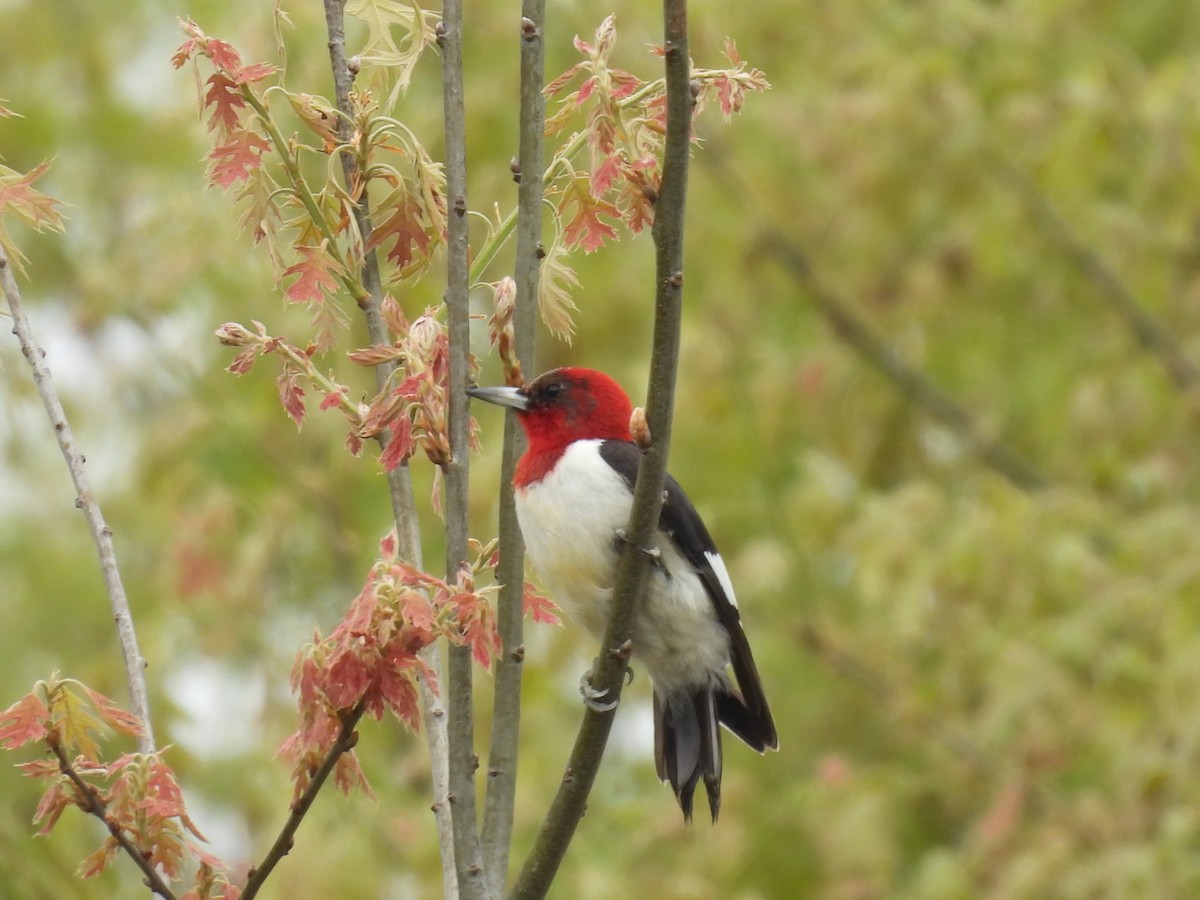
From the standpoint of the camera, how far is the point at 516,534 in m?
2.36

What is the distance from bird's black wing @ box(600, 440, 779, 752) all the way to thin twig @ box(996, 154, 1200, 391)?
11.4 feet

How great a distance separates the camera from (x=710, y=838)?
6539mm

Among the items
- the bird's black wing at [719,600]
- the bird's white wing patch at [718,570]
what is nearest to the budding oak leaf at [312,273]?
the bird's black wing at [719,600]

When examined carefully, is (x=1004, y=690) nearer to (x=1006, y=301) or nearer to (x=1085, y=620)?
(x=1085, y=620)

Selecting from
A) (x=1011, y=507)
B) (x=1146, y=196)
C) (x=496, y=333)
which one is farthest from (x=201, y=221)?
(x=496, y=333)

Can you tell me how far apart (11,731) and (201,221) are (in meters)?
4.86

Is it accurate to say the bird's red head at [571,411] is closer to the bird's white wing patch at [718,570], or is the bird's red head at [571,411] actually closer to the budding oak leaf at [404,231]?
the bird's white wing patch at [718,570]

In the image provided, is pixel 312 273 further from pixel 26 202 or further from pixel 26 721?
pixel 26 721

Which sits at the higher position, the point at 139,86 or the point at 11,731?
the point at 139,86

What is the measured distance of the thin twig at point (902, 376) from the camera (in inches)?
277

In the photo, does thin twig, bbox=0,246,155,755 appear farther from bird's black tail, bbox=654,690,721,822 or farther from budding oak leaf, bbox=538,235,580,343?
bird's black tail, bbox=654,690,721,822

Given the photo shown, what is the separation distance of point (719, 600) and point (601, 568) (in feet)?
1.27

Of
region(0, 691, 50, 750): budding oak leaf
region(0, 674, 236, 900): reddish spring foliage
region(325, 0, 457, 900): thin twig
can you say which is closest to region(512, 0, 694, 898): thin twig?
region(325, 0, 457, 900): thin twig

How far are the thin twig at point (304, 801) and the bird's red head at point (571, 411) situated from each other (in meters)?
1.68
